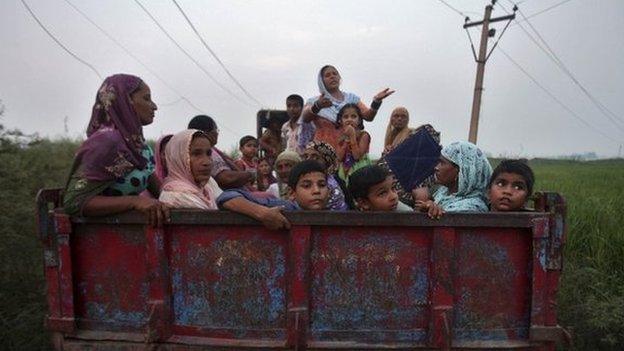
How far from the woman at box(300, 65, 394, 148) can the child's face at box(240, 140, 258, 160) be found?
1.01m

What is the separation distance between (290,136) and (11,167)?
3.14m

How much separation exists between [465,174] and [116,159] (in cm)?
192

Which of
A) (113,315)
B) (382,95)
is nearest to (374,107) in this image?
(382,95)

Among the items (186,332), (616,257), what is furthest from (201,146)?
(616,257)

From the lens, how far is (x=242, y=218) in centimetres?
214

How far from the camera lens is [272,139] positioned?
6434 mm

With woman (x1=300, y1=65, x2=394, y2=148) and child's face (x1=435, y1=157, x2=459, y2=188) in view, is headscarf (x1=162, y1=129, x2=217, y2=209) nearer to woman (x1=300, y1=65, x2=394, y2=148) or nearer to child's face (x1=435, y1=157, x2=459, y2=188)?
child's face (x1=435, y1=157, x2=459, y2=188)

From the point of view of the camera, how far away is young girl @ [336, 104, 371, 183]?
414 centimetres

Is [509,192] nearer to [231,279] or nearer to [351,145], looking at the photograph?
[231,279]

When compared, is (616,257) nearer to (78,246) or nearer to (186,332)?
(186,332)

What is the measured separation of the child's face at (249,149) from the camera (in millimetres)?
5520

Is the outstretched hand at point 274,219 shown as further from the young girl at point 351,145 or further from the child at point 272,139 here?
the child at point 272,139

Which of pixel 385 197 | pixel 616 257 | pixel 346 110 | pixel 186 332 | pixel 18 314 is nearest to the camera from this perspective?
pixel 186 332

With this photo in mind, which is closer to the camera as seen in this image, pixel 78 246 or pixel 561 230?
pixel 561 230
